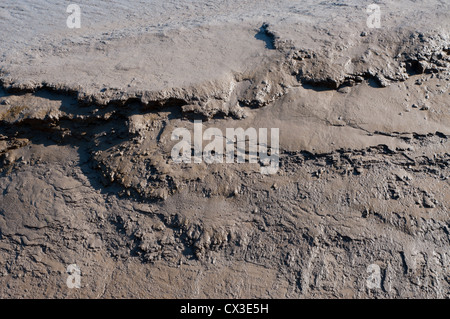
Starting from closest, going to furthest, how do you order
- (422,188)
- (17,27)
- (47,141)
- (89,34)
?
(422,188)
(47,141)
(89,34)
(17,27)

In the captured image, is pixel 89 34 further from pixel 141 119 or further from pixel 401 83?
pixel 401 83

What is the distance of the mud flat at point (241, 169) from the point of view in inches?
112

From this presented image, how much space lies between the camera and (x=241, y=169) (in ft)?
10.1

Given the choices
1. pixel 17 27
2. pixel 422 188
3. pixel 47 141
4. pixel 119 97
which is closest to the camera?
pixel 422 188

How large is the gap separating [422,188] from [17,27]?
5.32 metres

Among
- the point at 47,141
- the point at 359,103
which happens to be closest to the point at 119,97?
the point at 47,141

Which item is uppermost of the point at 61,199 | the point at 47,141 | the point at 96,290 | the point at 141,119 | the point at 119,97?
the point at 119,97

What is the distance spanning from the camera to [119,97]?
10.4 feet

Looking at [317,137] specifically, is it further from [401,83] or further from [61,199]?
[61,199]

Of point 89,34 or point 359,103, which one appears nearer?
point 359,103

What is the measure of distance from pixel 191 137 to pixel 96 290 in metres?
1.56

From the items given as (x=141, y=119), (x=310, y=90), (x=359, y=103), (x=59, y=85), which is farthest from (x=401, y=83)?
(x=59, y=85)

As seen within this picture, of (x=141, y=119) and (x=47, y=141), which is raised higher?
(x=141, y=119)

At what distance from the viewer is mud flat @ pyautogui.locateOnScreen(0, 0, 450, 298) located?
285cm
